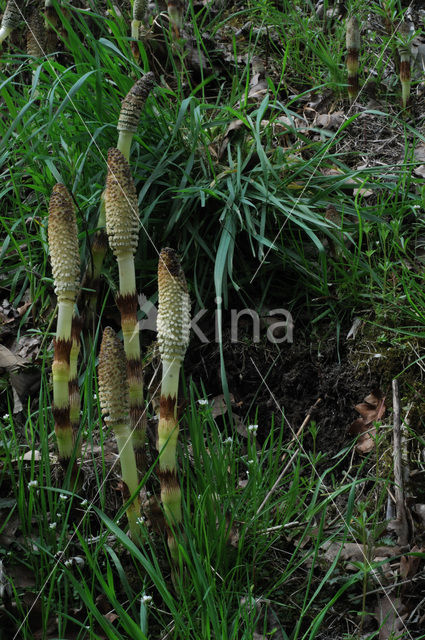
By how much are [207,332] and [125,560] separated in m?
1.16

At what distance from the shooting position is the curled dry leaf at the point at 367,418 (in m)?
2.65

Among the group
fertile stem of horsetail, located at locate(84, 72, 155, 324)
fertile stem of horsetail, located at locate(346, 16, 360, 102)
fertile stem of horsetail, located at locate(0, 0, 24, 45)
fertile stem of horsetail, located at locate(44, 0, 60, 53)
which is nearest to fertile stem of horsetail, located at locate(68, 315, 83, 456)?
fertile stem of horsetail, located at locate(84, 72, 155, 324)

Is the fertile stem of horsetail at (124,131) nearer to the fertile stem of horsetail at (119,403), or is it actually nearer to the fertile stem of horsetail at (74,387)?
the fertile stem of horsetail at (74,387)

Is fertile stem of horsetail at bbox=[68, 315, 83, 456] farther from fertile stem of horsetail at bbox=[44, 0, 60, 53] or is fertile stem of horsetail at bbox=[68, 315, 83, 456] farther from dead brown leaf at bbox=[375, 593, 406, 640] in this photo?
fertile stem of horsetail at bbox=[44, 0, 60, 53]

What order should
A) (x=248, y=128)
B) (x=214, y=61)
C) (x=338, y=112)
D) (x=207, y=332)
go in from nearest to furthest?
(x=207, y=332) < (x=248, y=128) < (x=338, y=112) < (x=214, y=61)

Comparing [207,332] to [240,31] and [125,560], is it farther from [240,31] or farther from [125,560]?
[240,31]

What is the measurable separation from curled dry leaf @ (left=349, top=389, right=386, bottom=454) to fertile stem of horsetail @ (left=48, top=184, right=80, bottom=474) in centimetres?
110

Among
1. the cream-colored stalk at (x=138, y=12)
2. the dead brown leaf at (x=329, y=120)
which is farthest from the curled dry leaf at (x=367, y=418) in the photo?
the cream-colored stalk at (x=138, y=12)

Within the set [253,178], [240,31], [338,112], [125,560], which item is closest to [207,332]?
[253,178]

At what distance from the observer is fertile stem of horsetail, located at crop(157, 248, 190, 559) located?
1876 mm

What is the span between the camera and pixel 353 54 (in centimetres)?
374

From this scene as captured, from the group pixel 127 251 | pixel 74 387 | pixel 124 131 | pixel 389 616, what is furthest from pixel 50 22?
pixel 389 616

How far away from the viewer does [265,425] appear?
9.54 feet

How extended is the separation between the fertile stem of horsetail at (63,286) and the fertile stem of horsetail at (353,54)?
2231 millimetres
